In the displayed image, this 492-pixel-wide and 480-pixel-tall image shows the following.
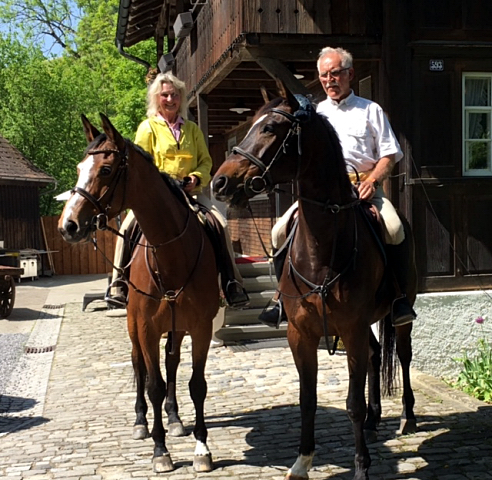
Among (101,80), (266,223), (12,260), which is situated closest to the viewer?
(266,223)

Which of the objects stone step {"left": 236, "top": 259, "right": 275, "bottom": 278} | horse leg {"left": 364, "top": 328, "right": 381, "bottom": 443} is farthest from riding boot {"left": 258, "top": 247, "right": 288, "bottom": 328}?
stone step {"left": 236, "top": 259, "right": 275, "bottom": 278}

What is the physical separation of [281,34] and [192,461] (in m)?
5.82

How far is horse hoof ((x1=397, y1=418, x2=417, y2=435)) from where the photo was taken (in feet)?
19.6

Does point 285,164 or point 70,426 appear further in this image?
point 70,426

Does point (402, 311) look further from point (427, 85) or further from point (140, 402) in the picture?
point (427, 85)

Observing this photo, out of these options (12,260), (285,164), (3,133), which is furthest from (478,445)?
(3,133)

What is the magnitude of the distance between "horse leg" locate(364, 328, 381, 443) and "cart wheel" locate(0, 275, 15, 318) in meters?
10.2

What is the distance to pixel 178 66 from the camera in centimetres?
1809

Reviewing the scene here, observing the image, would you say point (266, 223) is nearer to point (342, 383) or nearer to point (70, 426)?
point (342, 383)

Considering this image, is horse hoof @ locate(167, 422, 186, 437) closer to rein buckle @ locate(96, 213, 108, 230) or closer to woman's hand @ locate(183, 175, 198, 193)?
woman's hand @ locate(183, 175, 198, 193)

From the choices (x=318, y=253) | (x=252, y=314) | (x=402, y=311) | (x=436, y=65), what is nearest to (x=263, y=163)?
(x=318, y=253)

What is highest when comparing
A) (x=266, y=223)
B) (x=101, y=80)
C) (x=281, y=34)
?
(x=101, y=80)

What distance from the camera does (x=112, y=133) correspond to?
16.2 ft

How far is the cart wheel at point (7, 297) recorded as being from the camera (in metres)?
14.6
